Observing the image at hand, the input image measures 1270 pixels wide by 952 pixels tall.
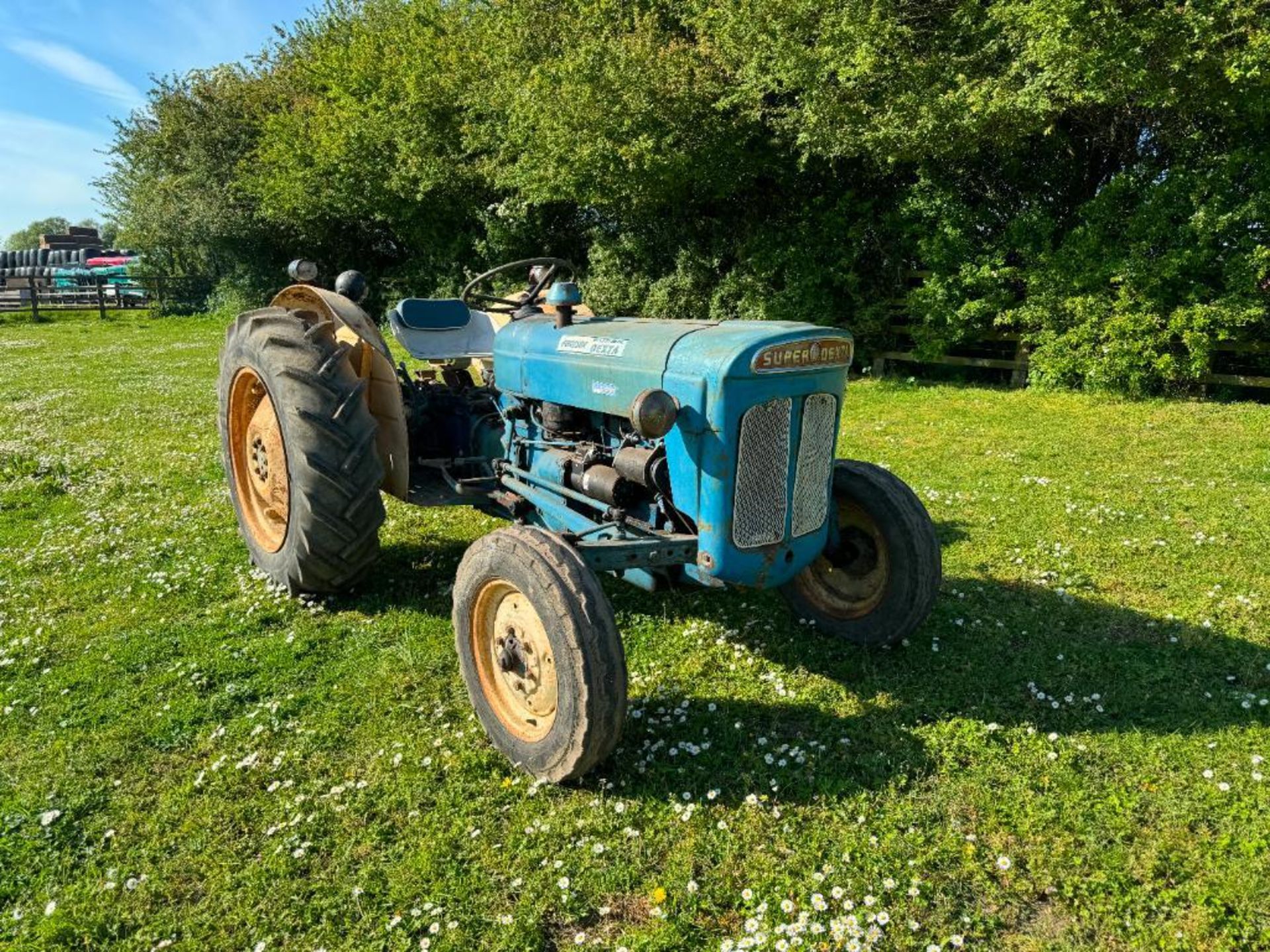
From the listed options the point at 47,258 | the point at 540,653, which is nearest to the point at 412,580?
the point at 540,653

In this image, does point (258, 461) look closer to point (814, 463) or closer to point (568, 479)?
point (568, 479)

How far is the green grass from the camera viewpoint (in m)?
2.28

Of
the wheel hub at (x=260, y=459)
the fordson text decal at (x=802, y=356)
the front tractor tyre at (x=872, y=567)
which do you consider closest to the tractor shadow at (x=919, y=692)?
the front tractor tyre at (x=872, y=567)

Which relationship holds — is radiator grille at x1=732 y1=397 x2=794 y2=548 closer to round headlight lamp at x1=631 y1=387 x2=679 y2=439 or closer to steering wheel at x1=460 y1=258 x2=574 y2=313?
round headlight lamp at x1=631 y1=387 x2=679 y2=439

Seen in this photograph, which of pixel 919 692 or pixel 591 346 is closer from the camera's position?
pixel 919 692

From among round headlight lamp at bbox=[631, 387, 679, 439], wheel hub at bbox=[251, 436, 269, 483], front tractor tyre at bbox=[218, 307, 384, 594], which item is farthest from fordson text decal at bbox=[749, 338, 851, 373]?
wheel hub at bbox=[251, 436, 269, 483]

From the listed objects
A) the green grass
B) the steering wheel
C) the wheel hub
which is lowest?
the green grass

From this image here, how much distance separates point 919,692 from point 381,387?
294cm

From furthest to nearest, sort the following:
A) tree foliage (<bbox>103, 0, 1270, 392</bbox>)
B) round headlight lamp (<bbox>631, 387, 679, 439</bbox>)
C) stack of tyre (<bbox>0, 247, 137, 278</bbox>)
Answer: stack of tyre (<bbox>0, 247, 137, 278</bbox>), tree foliage (<bbox>103, 0, 1270, 392</bbox>), round headlight lamp (<bbox>631, 387, 679, 439</bbox>)

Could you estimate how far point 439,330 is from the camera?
530 centimetres

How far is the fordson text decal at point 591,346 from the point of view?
3.31 metres

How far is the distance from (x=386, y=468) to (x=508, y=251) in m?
12.7

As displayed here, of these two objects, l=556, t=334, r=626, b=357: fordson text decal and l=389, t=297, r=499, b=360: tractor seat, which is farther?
l=389, t=297, r=499, b=360: tractor seat

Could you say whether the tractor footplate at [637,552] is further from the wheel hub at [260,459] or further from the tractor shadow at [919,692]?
the wheel hub at [260,459]
